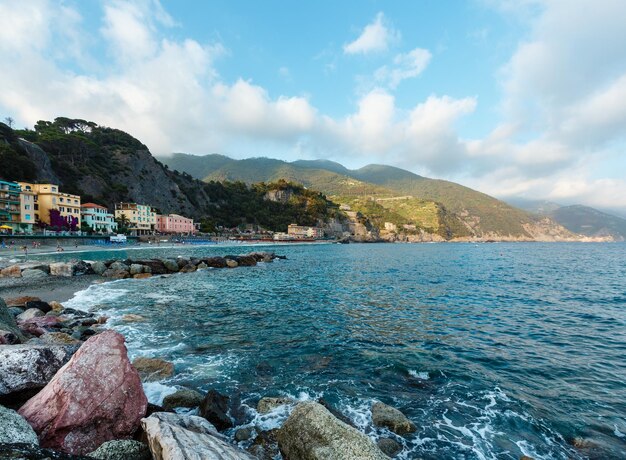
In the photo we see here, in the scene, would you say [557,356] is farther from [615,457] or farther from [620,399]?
[615,457]

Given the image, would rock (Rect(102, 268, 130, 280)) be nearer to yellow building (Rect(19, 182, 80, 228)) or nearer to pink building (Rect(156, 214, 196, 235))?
yellow building (Rect(19, 182, 80, 228))

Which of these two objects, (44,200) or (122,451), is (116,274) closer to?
(122,451)

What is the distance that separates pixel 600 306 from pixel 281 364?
1002 inches

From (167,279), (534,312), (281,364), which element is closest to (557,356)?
(534,312)

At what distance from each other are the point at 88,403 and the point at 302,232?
168066mm

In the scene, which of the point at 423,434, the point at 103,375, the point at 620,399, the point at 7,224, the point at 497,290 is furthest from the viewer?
the point at 7,224

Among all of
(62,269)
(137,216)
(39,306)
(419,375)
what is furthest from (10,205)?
(419,375)

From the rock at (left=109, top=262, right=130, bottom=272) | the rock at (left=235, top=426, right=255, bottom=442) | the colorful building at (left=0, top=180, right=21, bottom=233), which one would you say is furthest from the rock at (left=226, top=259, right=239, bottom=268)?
the colorful building at (left=0, top=180, right=21, bottom=233)

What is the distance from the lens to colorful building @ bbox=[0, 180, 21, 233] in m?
72.6

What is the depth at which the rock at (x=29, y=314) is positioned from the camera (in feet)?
51.9

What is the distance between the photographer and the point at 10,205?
7425 cm

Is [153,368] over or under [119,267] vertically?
under

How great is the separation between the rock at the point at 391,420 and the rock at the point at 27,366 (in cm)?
810

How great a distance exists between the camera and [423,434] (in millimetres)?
7973
